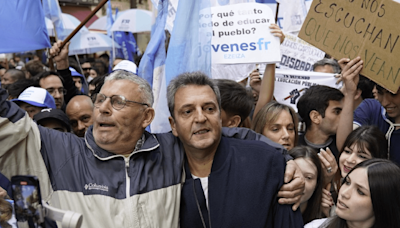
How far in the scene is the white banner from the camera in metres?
3.83

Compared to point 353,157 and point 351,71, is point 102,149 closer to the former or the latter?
point 353,157

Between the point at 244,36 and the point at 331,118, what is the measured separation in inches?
40.2

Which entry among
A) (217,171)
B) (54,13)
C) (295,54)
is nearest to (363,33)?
(295,54)

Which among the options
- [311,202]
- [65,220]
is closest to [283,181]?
[311,202]

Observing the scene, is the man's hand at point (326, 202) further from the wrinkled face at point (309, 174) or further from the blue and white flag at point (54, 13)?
the blue and white flag at point (54, 13)

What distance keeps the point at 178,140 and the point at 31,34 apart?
1946 millimetres

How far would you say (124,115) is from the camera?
2.35 m

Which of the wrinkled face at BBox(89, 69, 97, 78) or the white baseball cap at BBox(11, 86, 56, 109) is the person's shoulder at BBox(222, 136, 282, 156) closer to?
the white baseball cap at BBox(11, 86, 56, 109)

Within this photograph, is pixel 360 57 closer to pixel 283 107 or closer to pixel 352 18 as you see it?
pixel 352 18

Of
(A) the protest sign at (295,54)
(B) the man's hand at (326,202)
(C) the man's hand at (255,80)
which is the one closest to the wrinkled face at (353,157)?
(B) the man's hand at (326,202)

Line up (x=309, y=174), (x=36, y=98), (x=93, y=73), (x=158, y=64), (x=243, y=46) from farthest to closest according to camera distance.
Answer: (x=93, y=73), (x=36, y=98), (x=243, y=46), (x=158, y=64), (x=309, y=174)

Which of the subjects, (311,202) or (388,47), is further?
(388,47)

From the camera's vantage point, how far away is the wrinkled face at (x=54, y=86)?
5.16 metres

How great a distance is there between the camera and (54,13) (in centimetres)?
670
